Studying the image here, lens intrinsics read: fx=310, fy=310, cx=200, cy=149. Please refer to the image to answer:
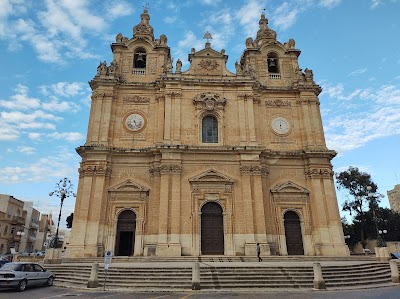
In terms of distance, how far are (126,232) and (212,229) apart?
5.52 m

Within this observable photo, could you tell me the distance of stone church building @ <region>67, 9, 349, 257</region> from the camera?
19.4 meters

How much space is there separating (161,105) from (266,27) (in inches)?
489

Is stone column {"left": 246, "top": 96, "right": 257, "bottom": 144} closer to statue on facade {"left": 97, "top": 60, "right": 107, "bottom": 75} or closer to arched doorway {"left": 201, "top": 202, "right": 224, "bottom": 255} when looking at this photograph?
arched doorway {"left": 201, "top": 202, "right": 224, "bottom": 255}

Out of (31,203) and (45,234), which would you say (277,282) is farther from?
(45,234)

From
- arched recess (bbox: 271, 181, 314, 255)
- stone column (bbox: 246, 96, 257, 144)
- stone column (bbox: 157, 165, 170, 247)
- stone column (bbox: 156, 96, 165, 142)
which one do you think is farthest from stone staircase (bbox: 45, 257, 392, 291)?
stone column (bbox: 246, 96, 257, 144)

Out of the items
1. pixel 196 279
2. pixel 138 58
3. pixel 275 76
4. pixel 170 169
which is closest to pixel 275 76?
pixel 275 76

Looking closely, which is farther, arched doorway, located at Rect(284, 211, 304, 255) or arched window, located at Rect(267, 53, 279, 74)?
arched window, located at Rect(267, 53, 279, 74)

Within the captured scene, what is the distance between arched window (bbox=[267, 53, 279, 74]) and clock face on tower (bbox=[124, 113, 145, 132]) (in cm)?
1114

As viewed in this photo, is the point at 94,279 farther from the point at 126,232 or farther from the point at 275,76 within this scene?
the point at 275,76

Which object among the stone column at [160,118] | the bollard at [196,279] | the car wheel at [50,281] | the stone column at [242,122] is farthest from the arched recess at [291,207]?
the car wheel at [50,281]

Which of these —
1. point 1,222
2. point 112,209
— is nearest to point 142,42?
point 112,209

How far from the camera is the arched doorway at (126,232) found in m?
19.8

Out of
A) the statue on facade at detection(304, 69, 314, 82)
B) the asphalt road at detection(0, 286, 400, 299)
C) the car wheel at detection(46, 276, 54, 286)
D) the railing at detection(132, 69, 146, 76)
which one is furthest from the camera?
the statue on facade at detection(304, 69, 314, 82)

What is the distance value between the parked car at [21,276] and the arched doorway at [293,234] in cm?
1417
